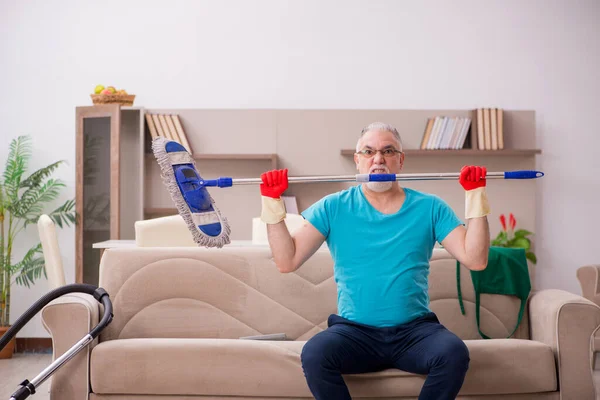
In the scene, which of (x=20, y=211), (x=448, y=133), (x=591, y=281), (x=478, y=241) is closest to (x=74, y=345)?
(x=478, y=241)

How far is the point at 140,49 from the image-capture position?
217 inches

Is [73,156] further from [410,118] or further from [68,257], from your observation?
[410,118]

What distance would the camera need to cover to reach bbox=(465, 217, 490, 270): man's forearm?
231 centimetres

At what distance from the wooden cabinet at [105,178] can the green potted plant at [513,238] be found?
2644 mm

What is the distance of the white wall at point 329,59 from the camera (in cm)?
548

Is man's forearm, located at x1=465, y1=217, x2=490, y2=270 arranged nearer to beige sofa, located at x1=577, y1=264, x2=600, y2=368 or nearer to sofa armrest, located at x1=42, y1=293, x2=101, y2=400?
sofa armrest, located at x1=42, y1=293, x2=101, y2=400

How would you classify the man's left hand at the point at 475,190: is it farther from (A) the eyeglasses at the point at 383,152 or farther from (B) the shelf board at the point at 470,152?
(B) the shelf board at the point at 470,152

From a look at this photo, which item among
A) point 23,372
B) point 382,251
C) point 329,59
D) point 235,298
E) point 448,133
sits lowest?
point 23,372

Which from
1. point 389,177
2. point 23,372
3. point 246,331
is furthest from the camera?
point 23,372

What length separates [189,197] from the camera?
241 centimetres

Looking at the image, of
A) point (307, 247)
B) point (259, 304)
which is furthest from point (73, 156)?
point (307, 247)

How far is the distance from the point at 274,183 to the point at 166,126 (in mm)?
2996

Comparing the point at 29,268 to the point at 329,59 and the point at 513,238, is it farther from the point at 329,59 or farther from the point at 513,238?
the point at 513,238

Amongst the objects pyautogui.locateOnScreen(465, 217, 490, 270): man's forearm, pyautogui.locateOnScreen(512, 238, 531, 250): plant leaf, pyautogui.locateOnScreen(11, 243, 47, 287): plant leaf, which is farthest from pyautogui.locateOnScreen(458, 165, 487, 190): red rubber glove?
pyautogui.locateOnScreen(11, 243, 47, 287): plant leaf
